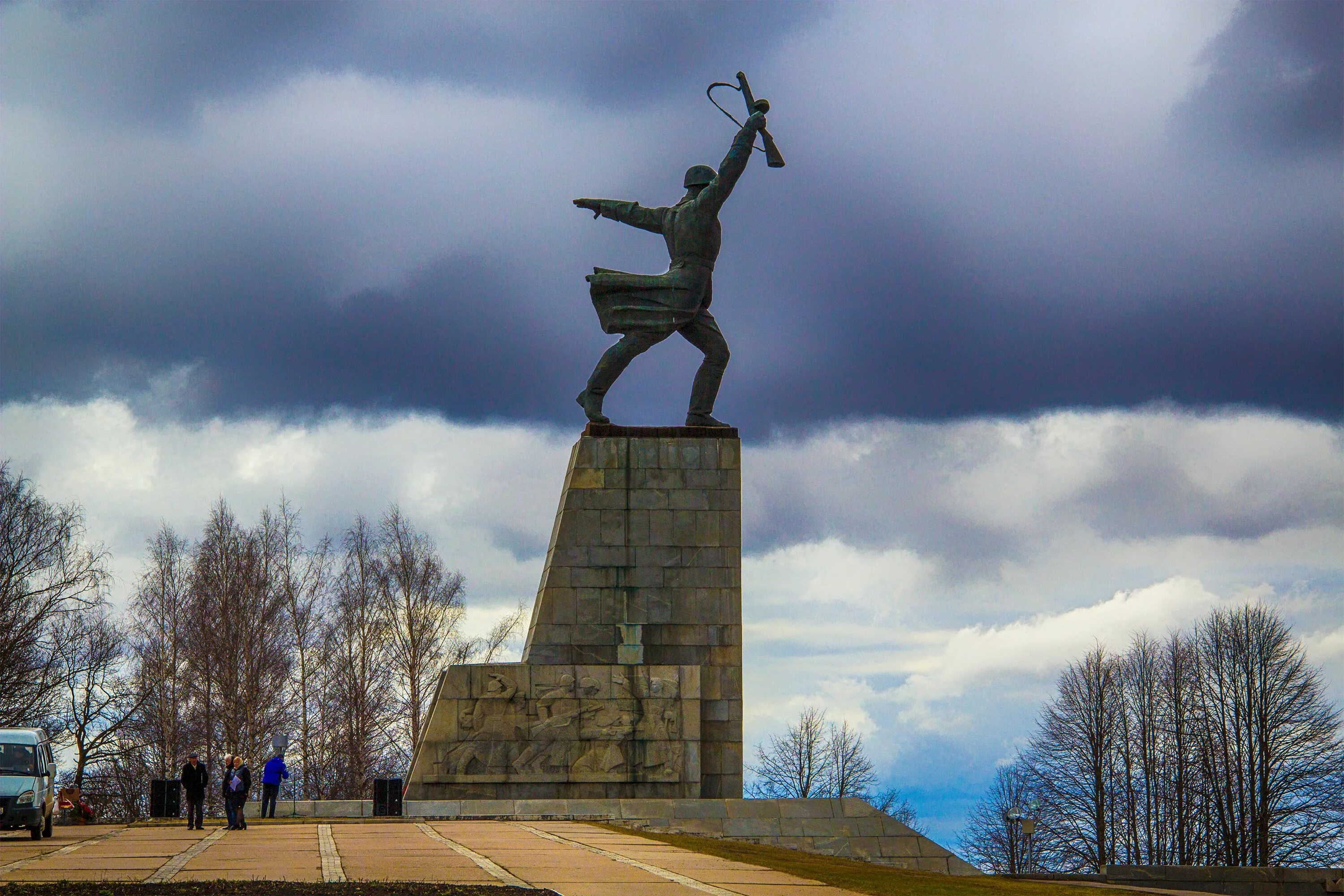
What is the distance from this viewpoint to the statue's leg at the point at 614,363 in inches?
1073

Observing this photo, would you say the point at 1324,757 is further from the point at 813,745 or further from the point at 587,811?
the point at 587,811

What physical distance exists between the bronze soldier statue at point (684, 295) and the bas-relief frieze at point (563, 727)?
481cm

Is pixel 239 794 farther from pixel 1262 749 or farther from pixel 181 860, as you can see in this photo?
pixel 1262 749

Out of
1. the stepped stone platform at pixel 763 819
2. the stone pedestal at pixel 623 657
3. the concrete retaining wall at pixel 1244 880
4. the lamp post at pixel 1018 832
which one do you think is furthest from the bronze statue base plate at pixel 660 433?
the lamp post at pixel 1018 832

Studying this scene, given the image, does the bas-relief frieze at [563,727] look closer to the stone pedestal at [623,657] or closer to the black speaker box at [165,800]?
the stone pedestal at [623,657]

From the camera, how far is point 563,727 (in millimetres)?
24828

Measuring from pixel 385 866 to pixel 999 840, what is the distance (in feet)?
119

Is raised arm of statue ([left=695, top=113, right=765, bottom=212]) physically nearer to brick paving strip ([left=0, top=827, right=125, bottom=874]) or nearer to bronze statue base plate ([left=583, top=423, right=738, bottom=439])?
bronze statue base plate ([left=583, top=423, right=738, bottom=439])

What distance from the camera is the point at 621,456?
26562mm

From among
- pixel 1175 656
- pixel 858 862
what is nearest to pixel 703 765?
pixel 858 862

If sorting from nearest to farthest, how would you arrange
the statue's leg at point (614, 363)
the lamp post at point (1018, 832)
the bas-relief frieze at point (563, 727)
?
1. the bas-relief frieze at point (563, 727)
2. the statue's leg at point (614, 363)
3. the lamp post at point (1018, 832)

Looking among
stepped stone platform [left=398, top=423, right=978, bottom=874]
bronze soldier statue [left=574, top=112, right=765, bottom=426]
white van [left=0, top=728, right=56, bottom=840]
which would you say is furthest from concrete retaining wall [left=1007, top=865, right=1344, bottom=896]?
white van [left=0, top=728, right=56, bottom=840]

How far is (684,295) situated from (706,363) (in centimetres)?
127

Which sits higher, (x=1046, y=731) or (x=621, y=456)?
(x=621, y=456)
